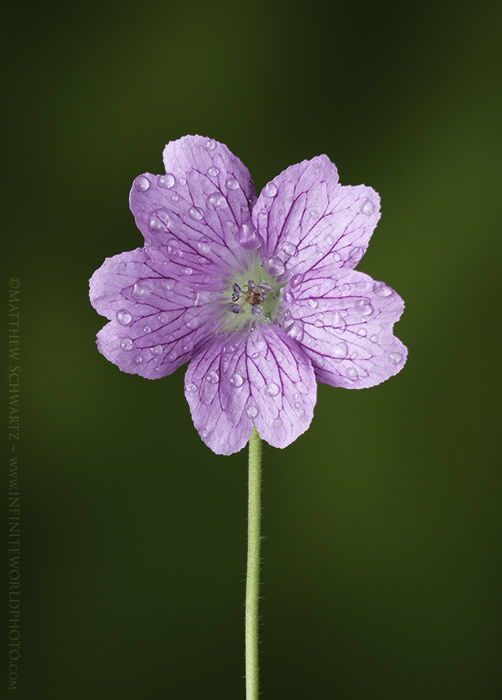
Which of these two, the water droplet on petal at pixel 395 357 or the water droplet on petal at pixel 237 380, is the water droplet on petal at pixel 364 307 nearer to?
the water droplet on petal at pixel 395 357

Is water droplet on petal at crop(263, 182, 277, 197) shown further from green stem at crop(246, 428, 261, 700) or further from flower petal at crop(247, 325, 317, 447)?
green stem at crop(246, 428, 261, 700)

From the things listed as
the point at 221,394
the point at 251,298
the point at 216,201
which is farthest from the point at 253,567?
the point at 216,201

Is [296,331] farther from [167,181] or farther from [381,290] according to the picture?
[167,181]

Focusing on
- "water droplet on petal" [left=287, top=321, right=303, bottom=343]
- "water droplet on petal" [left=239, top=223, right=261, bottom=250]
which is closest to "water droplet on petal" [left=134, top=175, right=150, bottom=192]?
"water droplet on petal" [left=239, top=223, right=261, bottom=250]

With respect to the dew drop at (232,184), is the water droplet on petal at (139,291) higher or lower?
lower

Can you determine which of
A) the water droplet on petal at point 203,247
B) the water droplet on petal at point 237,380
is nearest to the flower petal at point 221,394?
the water droplet on petal at point 237,380

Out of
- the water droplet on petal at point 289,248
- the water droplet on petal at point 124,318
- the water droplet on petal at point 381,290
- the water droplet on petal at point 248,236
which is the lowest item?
the water droplet on petal at point 124,318

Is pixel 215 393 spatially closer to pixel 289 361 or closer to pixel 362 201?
pixel 289 361

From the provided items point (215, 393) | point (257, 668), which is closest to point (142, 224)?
point (215, 393)
